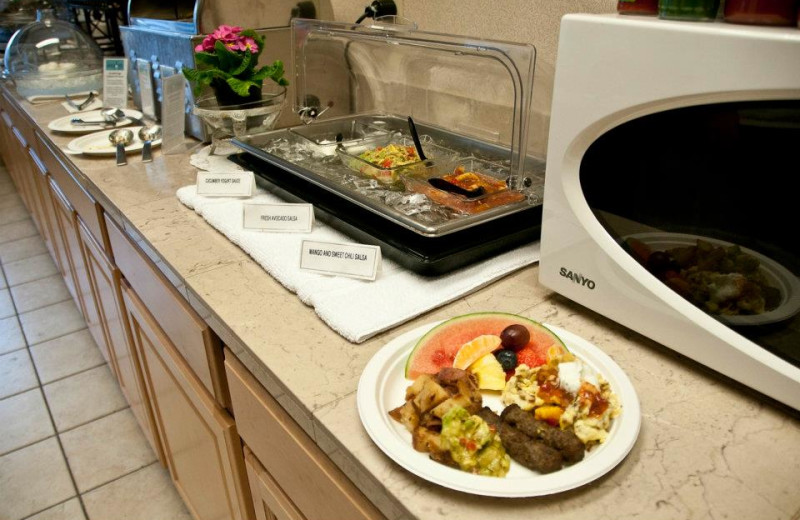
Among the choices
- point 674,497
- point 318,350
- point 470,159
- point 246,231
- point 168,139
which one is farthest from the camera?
point 168,139

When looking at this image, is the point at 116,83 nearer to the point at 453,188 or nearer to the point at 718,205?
the point at 453,188

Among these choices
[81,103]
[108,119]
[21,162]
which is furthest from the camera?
[21,162]

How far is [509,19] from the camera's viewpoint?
3.38ft

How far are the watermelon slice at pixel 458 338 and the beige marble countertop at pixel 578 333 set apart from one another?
60 millimetres

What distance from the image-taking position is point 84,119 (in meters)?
1.58

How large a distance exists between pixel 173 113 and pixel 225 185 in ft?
1.35

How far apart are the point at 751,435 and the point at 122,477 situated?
4.70ft

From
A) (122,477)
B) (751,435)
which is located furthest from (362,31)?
(122,477)

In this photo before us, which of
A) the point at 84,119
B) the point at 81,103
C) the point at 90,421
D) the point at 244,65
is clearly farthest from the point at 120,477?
the point at 81,103

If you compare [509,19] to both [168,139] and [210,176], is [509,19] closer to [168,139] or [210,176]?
[210,176]

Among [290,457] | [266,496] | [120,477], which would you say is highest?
[290,457]

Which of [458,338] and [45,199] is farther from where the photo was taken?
[45,199]

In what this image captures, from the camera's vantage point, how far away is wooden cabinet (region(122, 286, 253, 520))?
0.85 meters

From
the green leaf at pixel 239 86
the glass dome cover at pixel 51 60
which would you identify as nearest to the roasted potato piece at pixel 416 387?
the green leaf at pixel 239 86
